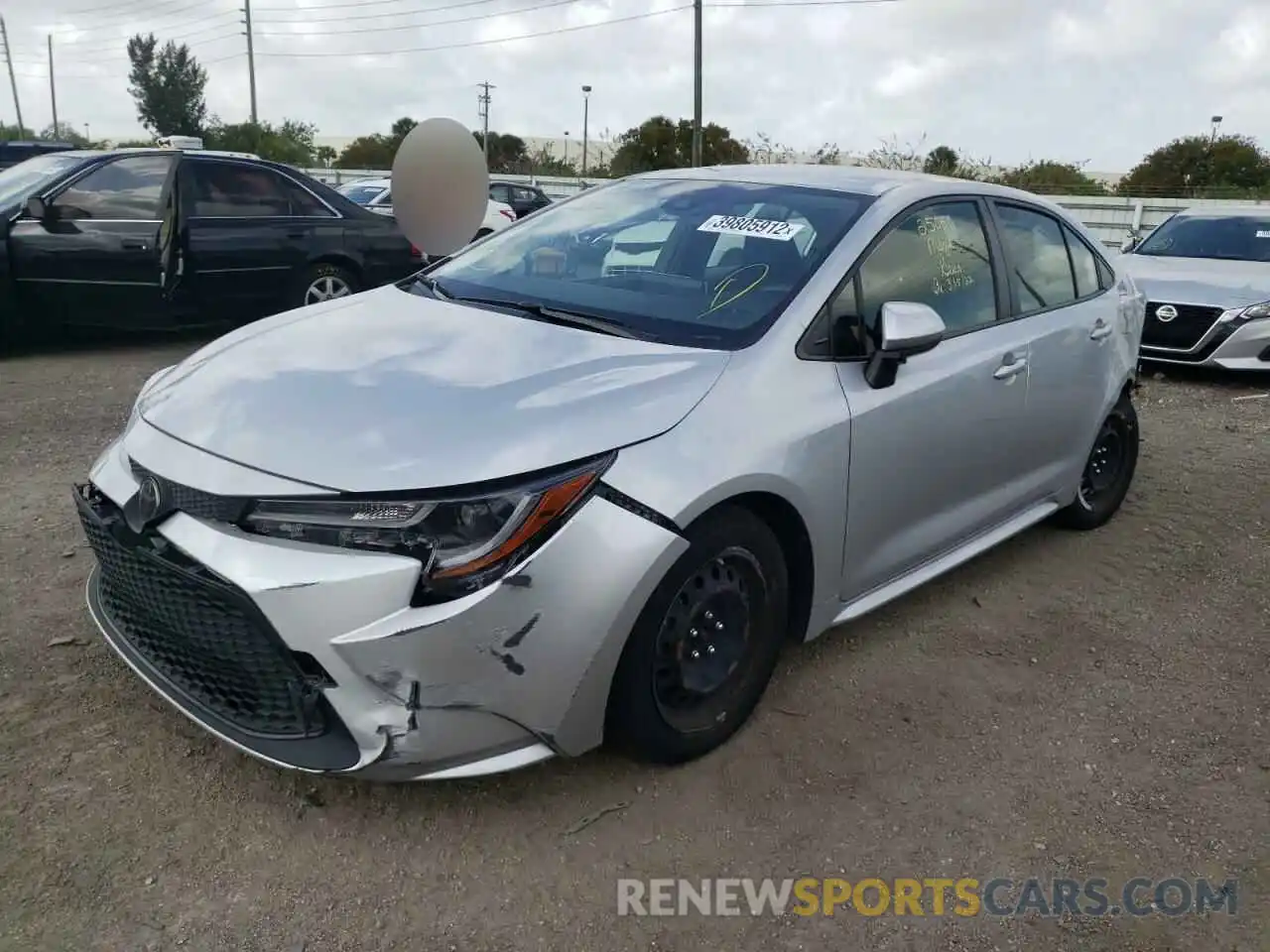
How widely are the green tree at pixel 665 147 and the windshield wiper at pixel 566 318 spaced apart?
31.7 metres

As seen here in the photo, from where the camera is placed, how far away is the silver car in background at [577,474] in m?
2.21

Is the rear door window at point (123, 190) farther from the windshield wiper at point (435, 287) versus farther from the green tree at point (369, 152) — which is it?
the green tree at point (369, 152)

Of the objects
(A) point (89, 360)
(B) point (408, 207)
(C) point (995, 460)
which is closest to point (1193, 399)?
(C) point (995, 460)

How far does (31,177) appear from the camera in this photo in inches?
303

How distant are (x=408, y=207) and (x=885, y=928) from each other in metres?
5.99

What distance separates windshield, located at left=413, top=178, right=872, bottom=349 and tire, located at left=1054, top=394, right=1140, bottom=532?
2.06 meters

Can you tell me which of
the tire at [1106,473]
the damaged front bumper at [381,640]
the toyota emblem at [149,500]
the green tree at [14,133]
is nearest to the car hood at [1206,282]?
the tire at [1106,473]

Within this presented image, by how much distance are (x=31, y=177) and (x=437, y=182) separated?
10.7 feet

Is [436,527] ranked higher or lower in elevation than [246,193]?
lower

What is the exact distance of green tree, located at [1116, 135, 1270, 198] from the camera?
30922mm

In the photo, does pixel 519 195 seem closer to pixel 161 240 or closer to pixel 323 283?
pixel 323 283

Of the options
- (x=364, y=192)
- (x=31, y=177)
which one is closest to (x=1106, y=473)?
(x=31, y=177)

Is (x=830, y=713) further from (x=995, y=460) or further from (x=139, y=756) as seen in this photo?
(x=139, y=756)

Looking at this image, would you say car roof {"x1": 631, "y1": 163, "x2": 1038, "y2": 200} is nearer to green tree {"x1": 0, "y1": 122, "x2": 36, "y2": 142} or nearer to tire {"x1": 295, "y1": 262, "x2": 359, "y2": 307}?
tire {"x1": 295, "y1": 262, "x2": 359, "y2": 307}
